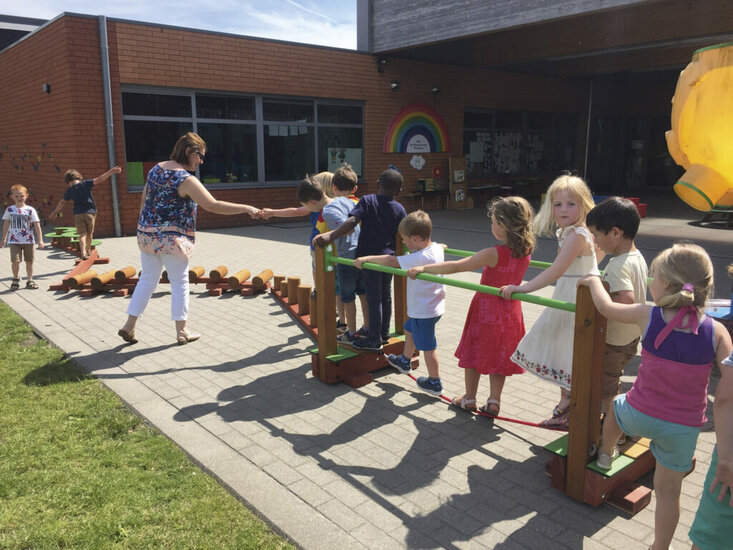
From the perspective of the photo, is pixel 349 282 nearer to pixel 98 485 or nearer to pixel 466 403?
pixel 466 403

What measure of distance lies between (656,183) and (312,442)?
1072 inches

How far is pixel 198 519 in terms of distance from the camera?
114 inches

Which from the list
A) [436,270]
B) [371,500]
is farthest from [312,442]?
[436,270]

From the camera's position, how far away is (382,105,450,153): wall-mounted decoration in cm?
1750

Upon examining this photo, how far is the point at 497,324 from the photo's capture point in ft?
12.5

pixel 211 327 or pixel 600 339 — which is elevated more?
pixel 600 339

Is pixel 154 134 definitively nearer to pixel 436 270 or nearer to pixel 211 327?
pixel 211 327

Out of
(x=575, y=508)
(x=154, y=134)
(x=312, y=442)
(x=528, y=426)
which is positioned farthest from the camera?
(x=154, y=134)

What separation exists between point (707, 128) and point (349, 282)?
2900 mm

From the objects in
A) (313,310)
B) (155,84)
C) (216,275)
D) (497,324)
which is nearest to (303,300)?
(313,310)

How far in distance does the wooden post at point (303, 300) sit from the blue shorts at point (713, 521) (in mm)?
4632

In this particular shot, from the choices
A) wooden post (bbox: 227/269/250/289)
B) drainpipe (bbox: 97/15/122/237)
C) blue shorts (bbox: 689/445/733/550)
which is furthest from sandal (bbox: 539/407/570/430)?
drainpipe (bbox: 97/15/122/237)

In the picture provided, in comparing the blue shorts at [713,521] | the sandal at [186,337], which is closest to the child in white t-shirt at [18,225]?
the sandal at [186,337]

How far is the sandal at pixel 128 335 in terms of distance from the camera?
5535 mm
